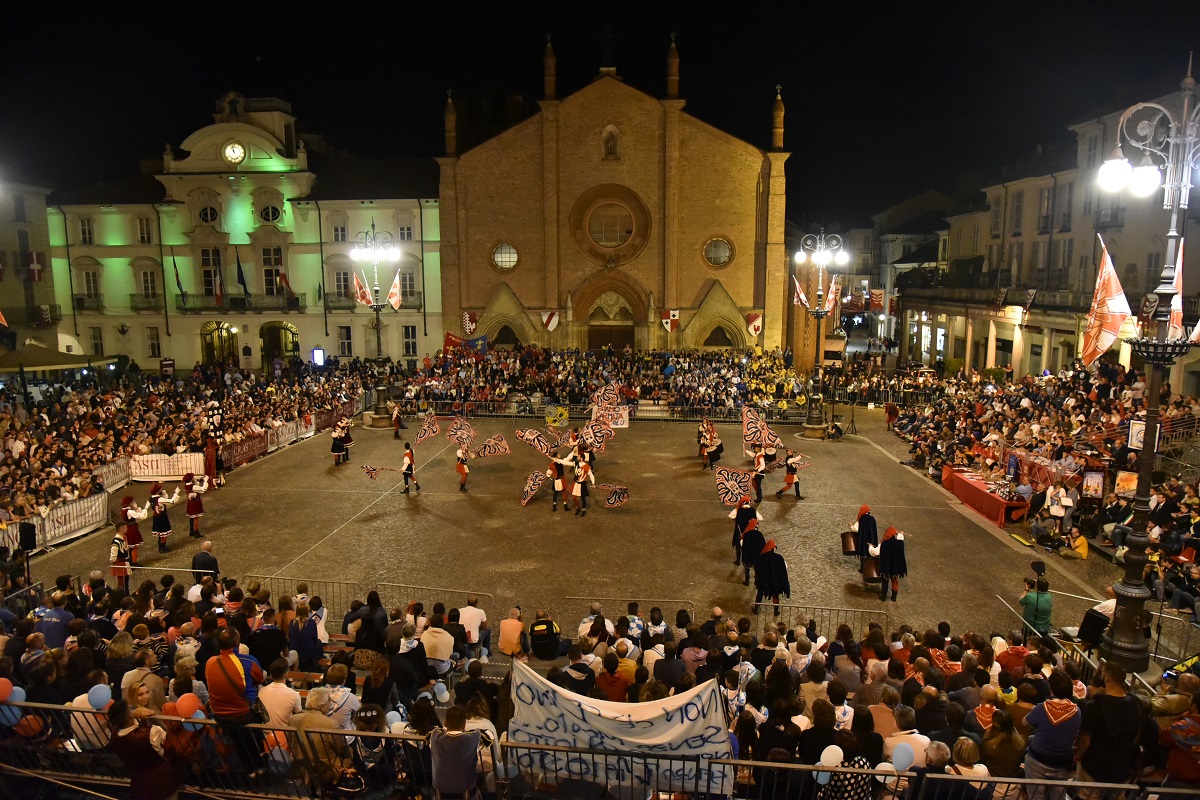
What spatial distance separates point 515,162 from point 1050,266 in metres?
26.8

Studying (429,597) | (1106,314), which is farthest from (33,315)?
(1106,314)

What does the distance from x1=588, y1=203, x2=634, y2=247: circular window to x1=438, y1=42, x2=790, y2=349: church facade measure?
6cm

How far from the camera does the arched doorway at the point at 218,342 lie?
47.0 m

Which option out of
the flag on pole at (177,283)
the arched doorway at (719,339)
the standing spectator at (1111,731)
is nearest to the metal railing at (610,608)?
the standing spectator at (1111,731)

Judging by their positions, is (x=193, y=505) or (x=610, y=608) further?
(x=193, y=505)

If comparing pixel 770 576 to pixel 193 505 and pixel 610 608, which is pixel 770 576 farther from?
pixel 193 505

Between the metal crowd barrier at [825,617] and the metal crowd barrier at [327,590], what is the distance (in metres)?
7.07

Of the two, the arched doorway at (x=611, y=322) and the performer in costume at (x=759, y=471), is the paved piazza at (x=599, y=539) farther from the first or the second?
the arched doorway at (x=611, y=322)

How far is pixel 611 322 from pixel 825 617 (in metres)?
31.0

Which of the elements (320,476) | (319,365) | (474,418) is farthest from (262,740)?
(319,365)

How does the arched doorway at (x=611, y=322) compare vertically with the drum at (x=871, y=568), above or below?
above

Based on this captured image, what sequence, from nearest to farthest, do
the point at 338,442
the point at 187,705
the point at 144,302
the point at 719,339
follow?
1. the point at 187,705
2. the point at 338,442
3. the point at 719,339
4. the point at 144,302

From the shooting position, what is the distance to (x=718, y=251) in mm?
42656

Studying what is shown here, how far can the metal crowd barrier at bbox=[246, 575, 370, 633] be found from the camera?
14.4 metres
